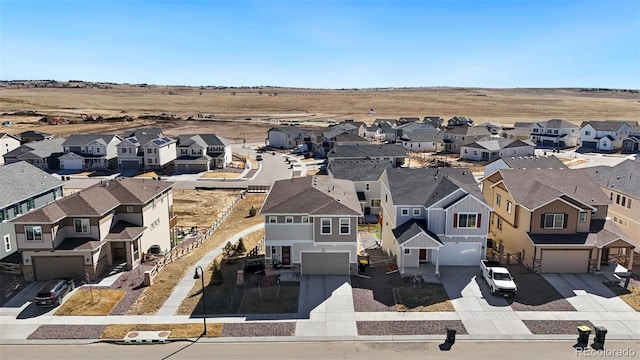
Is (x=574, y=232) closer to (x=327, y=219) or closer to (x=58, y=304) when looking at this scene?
(x=327, y=219)

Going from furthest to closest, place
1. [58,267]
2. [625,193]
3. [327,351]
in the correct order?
1. [625,193]
2. [58,267]
3. [327,351]

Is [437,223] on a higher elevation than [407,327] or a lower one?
higher

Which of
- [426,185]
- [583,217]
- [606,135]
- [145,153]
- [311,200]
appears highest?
[426,185]

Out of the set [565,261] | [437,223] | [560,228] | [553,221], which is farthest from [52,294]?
[560,228]

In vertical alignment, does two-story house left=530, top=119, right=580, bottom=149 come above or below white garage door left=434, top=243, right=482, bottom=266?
above

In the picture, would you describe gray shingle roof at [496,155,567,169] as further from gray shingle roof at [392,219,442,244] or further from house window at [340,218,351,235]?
house window at [340,218,351,235]

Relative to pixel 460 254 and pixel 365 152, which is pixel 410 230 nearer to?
pixel 460 254

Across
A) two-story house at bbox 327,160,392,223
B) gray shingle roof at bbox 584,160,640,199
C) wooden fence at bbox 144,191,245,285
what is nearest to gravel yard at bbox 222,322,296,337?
wooden fence at bbox 144,191,245,285

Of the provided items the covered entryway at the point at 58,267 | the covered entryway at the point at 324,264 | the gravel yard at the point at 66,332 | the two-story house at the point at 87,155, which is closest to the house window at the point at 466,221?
the covered entryway at the point at 324,264
